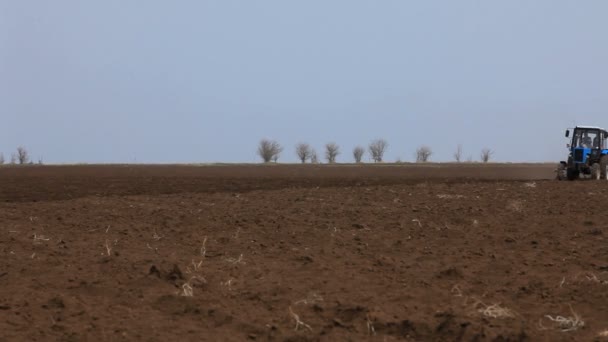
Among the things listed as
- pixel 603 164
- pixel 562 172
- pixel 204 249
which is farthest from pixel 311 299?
pixel 562 172

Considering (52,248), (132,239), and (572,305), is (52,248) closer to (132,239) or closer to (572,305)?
(132,239)

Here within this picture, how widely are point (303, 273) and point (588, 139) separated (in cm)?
2261

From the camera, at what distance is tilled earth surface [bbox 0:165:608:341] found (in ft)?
19.8

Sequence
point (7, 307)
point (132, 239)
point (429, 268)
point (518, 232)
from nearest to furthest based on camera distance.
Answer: point (7, 307) → point (429, 268) → point (132, 239) → point (518, 232)

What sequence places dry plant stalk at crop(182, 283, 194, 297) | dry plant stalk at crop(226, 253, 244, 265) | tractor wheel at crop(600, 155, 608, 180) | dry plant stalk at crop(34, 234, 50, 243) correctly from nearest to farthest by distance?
dry plant stalk at crop(182, 283, 194, 297), dry plant stalk at crop(226, 253, 244, 265), dry plant stalk at crop(34, 234, 50, 243), tractor wheel at crop(600, 155, 608, 180)

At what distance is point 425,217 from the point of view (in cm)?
1281

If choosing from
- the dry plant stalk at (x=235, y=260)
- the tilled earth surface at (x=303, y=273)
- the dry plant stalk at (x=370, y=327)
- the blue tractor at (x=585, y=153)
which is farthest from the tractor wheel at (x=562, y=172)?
the dry plant stalk at (x=370, y=327)

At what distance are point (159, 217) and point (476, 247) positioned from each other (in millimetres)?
6172

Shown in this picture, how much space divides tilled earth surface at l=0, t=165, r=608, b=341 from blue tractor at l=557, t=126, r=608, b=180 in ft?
44.3

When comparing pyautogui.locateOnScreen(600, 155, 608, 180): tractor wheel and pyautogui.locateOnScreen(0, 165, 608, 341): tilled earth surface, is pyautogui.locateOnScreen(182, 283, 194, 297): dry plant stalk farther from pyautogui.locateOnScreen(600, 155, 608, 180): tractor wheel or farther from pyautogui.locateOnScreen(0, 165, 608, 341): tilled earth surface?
pyautogui.locateOnScreen(600, 155, 608, 180): tractor wheel

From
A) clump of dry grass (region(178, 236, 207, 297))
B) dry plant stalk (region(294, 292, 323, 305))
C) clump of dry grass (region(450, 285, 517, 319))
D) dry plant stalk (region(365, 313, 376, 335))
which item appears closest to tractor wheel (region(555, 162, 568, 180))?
clump of dry grass (region(178, 236, 207, 297))

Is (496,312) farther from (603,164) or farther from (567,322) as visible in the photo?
(603,164)

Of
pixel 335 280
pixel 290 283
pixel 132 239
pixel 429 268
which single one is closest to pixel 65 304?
pixel 290 283

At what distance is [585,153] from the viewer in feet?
87.7
